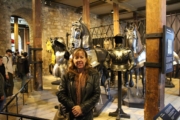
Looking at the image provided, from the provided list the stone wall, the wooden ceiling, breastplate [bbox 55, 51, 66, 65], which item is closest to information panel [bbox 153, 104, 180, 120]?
breastplate [bbox 55, 51, 66, 65]

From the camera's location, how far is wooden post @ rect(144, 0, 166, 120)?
7.62ft

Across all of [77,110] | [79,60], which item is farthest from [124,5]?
[77,110]

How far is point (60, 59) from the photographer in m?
4.19

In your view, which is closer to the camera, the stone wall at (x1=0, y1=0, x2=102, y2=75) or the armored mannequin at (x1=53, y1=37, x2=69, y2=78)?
the armored mannequin at (x1=53, y1=37, x2=69, y2=78)

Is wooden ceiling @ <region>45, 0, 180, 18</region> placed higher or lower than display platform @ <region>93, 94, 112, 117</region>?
higher

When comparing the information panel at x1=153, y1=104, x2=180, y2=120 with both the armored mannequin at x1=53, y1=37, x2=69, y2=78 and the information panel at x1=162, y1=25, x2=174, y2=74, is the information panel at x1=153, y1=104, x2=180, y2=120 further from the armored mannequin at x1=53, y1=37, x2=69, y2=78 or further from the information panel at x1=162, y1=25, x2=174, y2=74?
the armored mannequin at x1=53, y1=37, x2=69, y2=78

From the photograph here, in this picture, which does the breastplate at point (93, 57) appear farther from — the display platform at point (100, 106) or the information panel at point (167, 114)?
the information panel at point (167, 114)

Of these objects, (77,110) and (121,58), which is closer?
(77,110)

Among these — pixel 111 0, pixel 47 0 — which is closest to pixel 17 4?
pixel 47 0

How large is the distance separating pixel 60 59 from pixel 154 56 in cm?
243

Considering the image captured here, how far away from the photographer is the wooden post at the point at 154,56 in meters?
2.32

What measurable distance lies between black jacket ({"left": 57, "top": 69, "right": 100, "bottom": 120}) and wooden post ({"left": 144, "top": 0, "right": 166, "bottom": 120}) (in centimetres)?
109

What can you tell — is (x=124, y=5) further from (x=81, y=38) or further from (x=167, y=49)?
(x=167, y=49)

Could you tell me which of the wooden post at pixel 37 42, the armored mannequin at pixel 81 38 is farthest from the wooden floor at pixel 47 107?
the armored mannequin at pixel 81 38
